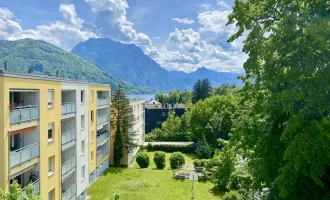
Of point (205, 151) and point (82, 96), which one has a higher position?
point (82, 96)

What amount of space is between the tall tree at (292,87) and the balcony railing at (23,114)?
36.2 feet

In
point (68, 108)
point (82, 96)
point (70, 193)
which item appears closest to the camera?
point (70, 193)

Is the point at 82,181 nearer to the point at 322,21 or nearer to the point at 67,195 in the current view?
the point at 67,195

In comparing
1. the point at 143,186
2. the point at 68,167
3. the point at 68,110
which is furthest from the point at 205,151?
the point at 68,110

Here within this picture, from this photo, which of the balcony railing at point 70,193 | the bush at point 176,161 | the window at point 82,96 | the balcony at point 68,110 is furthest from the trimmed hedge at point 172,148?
the balcony at point 68,110

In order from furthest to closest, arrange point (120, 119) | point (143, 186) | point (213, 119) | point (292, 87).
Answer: point (213, 119)
point (120, 119)
point (143, 186)
point (292, 87)

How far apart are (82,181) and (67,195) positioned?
4.10 metres

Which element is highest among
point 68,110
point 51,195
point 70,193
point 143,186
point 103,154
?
point 68,110

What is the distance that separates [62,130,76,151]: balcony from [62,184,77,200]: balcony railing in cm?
313

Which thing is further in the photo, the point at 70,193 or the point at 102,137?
the point at 102,137

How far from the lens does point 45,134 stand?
1773 cm

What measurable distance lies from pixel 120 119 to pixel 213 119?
21.2 metres

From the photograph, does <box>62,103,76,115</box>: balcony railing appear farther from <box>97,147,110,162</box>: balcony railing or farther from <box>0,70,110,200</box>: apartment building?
<box>97,147,110,162</box>: balcony railing

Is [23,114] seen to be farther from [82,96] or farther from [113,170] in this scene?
[113,170]
